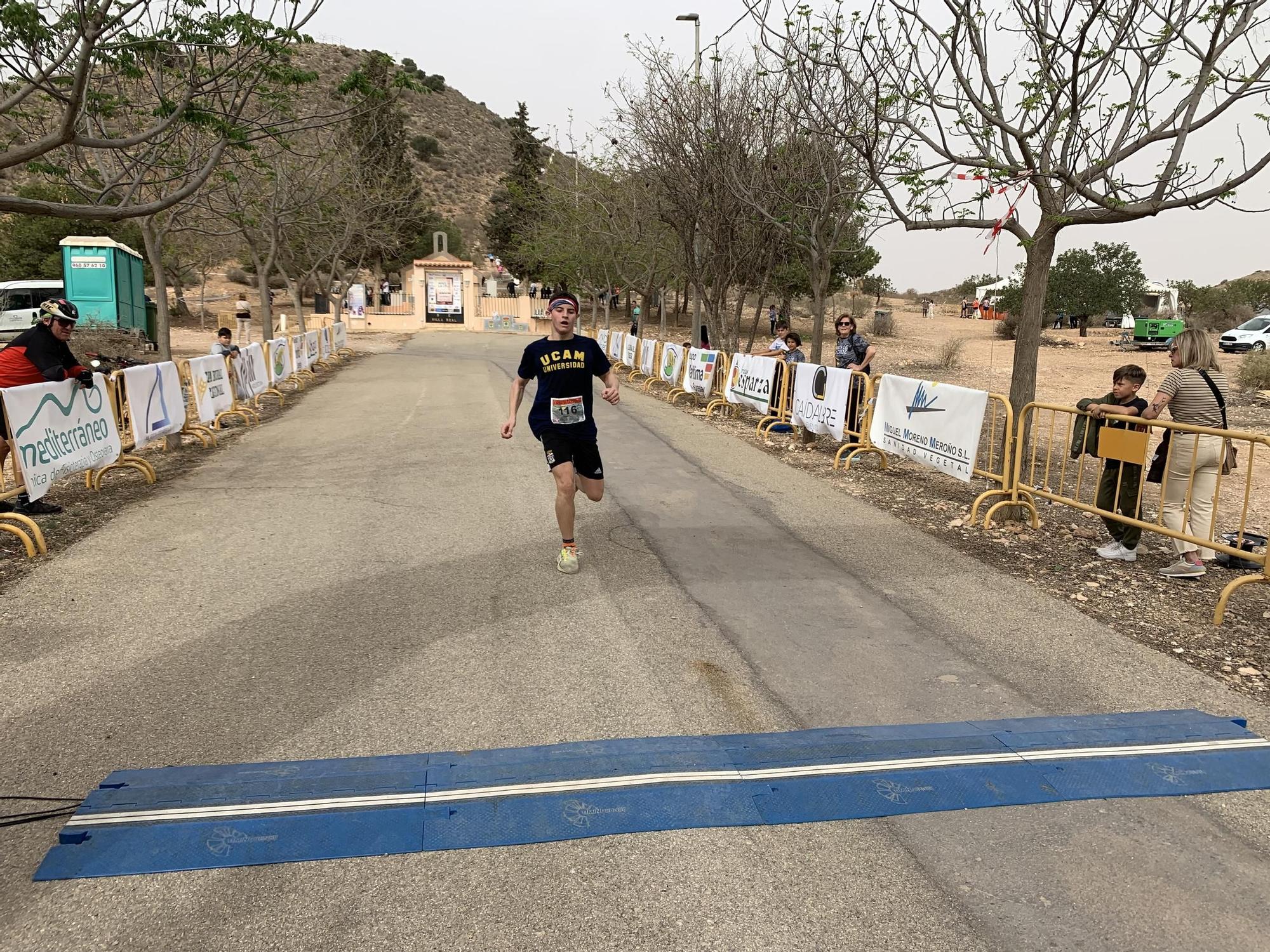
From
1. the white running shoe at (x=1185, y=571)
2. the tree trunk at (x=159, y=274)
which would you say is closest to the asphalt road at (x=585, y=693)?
the white running shoe at (x=1185, y=571)

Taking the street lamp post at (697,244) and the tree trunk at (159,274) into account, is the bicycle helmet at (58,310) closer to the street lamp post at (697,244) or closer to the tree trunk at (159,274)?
the tree trunk at (159,274)

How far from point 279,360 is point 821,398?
12041mm

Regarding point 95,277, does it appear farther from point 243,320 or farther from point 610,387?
point 610,387

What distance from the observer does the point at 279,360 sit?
18469mm

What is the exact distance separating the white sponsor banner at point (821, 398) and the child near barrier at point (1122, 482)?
13.6ft

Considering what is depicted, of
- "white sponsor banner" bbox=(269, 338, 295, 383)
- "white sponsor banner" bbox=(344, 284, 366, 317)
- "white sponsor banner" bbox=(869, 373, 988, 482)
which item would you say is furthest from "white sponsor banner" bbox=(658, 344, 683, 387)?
"white sponsor banner" bbox=(344, 284, 366, 317)

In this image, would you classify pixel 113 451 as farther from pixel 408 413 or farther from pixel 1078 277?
pixel 1078 277

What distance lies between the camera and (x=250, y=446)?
460 inches

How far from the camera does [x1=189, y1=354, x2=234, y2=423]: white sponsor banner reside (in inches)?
474

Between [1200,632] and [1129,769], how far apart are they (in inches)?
87.6

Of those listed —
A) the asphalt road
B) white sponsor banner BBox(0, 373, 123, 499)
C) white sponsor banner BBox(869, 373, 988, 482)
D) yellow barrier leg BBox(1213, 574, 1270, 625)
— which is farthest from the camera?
white sponsor banner BBox(869, 373, 988, 482)

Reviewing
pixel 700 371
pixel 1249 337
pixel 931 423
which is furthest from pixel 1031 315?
pixel 1249 337

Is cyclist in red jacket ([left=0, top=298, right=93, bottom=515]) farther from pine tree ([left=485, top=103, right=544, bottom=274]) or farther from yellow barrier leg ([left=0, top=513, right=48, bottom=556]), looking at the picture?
pine tree ([left=485, top=103, right=544, bottom=274])

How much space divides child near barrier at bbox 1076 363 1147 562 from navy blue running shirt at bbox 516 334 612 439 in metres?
3.91
